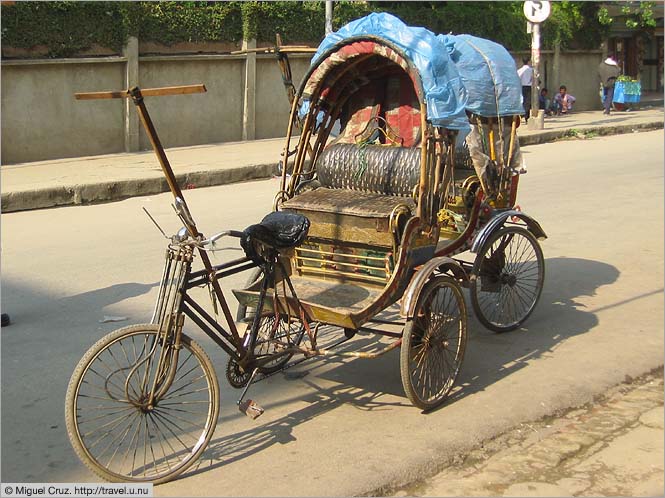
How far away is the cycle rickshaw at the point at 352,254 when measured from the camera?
14.9 feet

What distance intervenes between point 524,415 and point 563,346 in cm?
137

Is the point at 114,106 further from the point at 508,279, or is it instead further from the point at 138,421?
the point at 138,421

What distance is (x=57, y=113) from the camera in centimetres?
1579

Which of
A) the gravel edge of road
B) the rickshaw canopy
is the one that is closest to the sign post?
the rickshaw canopy

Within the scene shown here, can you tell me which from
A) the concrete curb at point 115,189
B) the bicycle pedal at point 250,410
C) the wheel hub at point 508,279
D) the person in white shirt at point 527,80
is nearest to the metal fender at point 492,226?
the wheel hub at point 508,279

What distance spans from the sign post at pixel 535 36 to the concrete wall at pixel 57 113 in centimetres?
896

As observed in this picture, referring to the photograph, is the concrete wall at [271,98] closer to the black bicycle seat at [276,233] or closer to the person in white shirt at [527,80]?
the person in white shirt at [527,80]

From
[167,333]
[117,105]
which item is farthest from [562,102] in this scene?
[167,333]

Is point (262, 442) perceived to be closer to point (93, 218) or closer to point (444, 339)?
point (444, 339)

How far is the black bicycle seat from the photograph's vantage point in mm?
4879

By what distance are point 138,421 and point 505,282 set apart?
3.16 meters

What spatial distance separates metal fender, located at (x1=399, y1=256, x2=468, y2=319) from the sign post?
15.5 meters

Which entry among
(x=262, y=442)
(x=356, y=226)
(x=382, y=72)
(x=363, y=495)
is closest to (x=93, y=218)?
(x=382, y=72)

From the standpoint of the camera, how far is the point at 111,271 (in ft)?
27.1
